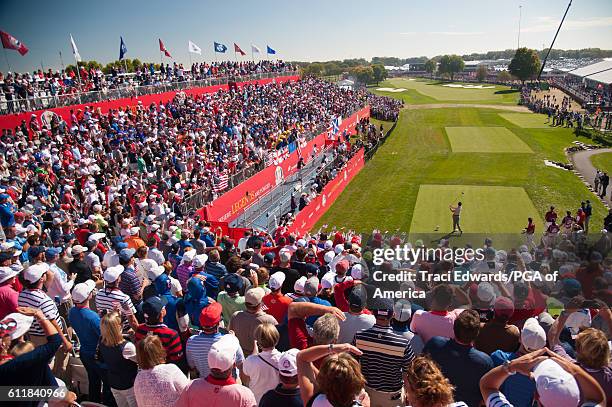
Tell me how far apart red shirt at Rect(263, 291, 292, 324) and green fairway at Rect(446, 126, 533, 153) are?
106 ft

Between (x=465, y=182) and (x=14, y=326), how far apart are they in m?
24.7

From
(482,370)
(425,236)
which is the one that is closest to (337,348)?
(482,370)

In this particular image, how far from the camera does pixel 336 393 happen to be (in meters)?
2.78

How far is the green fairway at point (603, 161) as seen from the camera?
87.3 ft

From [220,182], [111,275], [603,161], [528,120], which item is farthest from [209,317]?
[528,120]

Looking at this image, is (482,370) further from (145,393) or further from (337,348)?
(145,393)

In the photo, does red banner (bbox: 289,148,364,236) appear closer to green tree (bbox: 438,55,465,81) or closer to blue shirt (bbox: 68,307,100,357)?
blue shirt (bbox: 68,307,100,357)

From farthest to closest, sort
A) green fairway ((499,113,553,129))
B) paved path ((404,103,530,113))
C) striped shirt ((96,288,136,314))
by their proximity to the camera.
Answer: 1. paved path ((404,103,530,113))
2. green fairway ((499,113,553,129))
3. striped shirt ((96,288,136,314))

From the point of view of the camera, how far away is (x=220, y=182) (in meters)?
18.4

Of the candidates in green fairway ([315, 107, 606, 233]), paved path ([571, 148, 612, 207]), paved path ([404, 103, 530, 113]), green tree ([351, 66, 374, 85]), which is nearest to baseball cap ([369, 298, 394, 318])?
green fairway ([315, 107, 606, 233])

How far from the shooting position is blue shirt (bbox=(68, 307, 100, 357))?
477 cm

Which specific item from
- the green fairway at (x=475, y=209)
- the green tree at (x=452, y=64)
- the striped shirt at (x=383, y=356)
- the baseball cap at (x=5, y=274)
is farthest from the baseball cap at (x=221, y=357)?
the green tree at (x=452, y=64)

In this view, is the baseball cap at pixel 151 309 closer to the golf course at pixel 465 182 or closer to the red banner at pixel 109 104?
the golf course at pixel 465 182

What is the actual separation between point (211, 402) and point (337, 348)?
1.07 m
